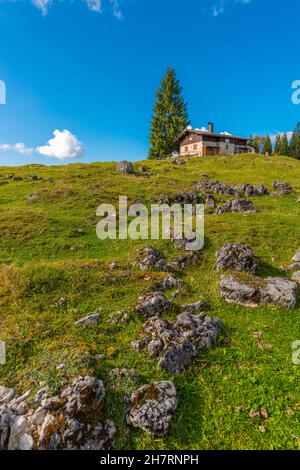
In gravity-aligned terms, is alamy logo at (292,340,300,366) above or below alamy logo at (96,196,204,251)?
below

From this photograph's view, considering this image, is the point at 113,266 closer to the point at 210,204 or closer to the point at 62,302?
the point at 62,302

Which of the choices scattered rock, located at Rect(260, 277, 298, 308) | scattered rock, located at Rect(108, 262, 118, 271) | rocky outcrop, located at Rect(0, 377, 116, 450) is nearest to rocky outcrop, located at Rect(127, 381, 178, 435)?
rocky outcrop, located at Rect(0, 377, 116, 450)

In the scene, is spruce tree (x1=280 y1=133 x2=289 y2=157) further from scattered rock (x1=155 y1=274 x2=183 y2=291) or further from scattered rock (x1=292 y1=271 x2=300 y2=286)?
scattered rock (x1=155 y1=274 x2=183 y2=291)

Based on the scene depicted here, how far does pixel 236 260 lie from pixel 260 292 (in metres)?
3.15

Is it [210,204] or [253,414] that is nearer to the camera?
[253,414]

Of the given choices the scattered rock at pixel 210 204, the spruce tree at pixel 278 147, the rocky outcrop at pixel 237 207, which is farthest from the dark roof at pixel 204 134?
the rocky outcrop at pixel 237 207

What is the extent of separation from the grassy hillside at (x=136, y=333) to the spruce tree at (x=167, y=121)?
7154cm

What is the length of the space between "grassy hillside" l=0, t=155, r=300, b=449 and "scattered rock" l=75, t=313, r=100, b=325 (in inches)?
12.1

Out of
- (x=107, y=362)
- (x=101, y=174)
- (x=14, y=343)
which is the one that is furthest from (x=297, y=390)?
(x=101, y=174)

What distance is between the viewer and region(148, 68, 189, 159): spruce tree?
8938 cm

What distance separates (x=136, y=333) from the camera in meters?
10.1

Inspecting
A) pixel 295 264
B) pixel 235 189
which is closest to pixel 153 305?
pixel 295 264

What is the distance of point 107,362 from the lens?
847 cm

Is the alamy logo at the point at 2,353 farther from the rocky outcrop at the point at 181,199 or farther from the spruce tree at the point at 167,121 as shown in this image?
the spruce tree at the point at 167,121
